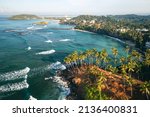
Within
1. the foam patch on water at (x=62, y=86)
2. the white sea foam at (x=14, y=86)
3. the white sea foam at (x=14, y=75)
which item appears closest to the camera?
the foam patch on water at (x=62, y=86)

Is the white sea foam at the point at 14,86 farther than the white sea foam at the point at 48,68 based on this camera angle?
No

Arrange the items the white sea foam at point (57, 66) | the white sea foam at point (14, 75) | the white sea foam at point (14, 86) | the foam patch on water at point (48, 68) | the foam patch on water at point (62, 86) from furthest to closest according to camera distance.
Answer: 1. the white sea foam at point (57, 66)
2. the foam patch on water at point (48, 68)
3. the white sea foam at point (14, 75)
4. the white sea foam at point (14, 86)
5. the foam patch on water at point (62, 86)

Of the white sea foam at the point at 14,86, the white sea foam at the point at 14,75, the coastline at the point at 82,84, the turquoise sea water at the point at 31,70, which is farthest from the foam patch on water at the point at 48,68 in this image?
the white sea foam at the point at 14,86

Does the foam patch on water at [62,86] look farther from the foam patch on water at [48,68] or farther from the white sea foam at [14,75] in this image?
the white sea foam at [14,75]

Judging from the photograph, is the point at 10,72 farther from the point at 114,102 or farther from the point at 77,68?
the point at 114,102

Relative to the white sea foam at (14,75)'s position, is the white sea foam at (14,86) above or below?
above

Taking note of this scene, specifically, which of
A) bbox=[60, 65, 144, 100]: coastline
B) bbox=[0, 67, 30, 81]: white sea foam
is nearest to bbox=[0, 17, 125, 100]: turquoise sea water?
bbox=[0, 67, 30, 81]: white sea foam

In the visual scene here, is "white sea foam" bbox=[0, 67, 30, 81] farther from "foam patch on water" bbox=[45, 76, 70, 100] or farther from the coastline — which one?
the coastline

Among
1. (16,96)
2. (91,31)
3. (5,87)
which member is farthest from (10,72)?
(91,31)
